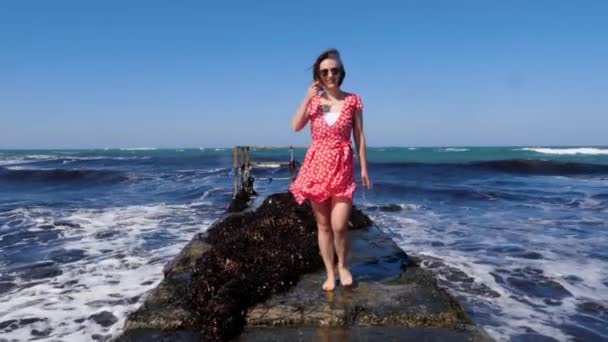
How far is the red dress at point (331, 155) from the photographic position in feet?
11.3

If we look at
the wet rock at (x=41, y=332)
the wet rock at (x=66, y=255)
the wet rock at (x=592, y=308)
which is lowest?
the wet rock at (x=592, y=308)

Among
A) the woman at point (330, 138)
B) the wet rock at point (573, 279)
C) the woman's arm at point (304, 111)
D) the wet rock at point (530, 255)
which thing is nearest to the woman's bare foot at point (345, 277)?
the woman at point (330, 138)

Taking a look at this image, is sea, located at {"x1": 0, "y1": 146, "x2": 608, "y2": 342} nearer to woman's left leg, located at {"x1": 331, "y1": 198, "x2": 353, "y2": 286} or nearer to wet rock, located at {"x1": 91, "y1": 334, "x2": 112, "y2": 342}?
wet rock, located at {"x1": 91, "y1": 334, "x2": 112, "y2": 342}

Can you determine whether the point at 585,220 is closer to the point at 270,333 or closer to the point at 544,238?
the point at 544,238

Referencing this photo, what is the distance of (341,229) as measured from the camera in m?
3.61

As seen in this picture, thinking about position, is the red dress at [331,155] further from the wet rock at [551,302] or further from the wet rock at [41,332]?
the wet rock at [551,302]

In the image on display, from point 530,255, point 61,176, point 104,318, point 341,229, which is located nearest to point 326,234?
point 341,229

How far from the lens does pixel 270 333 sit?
9.88 ft

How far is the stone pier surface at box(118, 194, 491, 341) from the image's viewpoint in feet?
9.80

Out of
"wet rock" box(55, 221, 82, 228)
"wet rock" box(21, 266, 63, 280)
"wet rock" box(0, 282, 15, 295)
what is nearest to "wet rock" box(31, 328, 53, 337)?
"wet rock" box(0, 282, 15, 295)

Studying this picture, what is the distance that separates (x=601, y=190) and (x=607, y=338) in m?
17.3

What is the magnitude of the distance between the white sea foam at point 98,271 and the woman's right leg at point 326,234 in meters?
2.40

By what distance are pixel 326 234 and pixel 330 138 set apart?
0.81 metres

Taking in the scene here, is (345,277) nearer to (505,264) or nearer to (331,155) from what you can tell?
(331,155)
